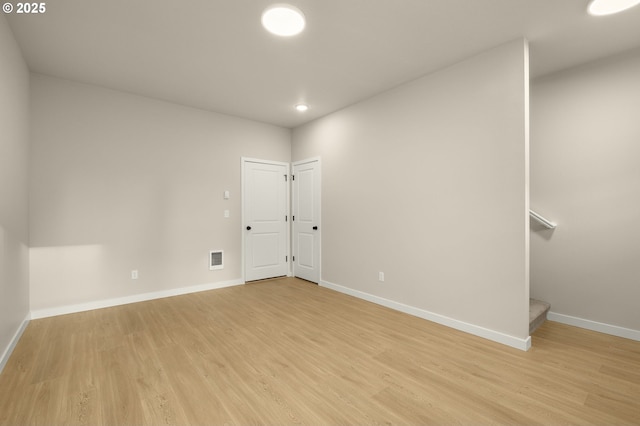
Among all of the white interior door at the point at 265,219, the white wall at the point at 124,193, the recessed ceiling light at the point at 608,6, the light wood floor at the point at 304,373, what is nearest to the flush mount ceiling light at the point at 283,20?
the recessed ceiling light at the point at 608,6

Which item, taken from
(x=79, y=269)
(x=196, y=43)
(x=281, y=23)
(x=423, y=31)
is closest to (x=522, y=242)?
(x=423, y=31)

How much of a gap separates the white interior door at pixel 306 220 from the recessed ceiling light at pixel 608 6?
11.9 feet

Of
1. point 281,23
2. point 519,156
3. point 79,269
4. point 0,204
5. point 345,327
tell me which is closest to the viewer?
point 0,204

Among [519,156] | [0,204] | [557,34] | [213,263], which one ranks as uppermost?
[557,34]

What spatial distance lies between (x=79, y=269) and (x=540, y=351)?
16.9ft

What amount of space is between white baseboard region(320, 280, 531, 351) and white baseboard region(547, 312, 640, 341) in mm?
1009

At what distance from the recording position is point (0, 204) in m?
2.31

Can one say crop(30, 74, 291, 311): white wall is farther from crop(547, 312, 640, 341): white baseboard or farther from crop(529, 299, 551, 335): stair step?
A: crop(547, 312, 640, 341): white baseboard

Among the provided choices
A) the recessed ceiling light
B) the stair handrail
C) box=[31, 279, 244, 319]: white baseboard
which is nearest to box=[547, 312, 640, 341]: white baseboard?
the stair handrail

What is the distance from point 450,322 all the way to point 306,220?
9.67ft

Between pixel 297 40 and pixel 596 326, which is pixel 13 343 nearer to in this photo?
pixel 297 40

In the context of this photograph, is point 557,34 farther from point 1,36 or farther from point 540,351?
point 1,36

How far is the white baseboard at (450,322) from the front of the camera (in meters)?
2.68

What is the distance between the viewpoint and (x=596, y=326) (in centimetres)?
305
